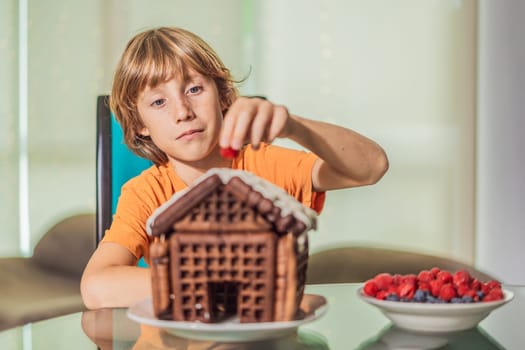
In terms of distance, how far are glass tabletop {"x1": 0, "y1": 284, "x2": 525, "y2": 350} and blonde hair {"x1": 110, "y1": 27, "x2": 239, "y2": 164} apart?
0.55m

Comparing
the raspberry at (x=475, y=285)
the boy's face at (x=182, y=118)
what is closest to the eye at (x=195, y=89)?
the boy's face at (x=182, y=118)

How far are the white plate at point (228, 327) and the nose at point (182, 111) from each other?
741mm

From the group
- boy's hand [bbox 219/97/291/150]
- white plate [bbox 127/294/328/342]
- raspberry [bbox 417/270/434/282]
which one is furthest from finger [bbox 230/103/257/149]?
raspberry [bbox 417/270/434/282]

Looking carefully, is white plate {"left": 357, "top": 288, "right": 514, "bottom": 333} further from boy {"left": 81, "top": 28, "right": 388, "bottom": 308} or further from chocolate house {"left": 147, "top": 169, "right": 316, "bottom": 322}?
boy {"left": 81, "top": 28, "right": 388, "bottom": 308}

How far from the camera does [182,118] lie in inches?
60.1

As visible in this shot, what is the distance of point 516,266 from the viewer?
8.46 ft

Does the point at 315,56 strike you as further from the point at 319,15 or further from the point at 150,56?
the point at 150,56

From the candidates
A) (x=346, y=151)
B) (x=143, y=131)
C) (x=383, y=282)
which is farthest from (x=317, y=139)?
(x=143, y=131)

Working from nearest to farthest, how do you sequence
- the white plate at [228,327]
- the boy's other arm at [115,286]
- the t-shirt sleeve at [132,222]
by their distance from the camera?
the white plate at [228,327] → the boy's other arm at [115,286] → the t-shirt sleeve at [132,222]

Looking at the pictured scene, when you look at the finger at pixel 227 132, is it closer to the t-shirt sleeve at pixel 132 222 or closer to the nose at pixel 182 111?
the t-shirt sleeve at pixel 132 222

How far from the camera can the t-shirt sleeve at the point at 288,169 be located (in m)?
1.53

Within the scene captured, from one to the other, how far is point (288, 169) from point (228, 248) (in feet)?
2.66

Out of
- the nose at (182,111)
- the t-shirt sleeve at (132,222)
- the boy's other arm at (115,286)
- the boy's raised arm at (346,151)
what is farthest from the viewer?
the nose at (182,111)

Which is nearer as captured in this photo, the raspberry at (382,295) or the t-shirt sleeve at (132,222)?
the raspberry at (382,295)
